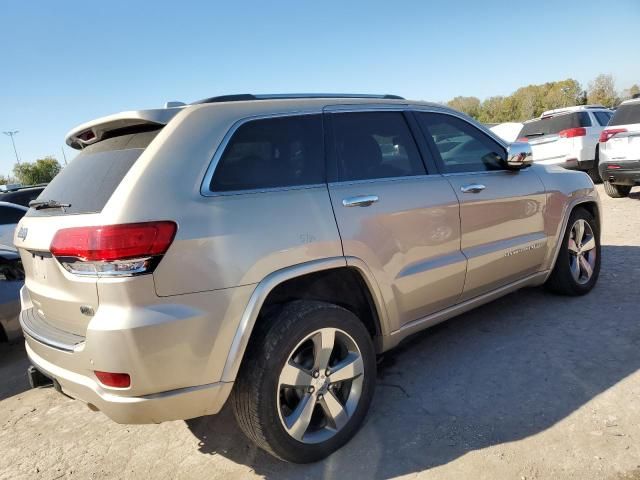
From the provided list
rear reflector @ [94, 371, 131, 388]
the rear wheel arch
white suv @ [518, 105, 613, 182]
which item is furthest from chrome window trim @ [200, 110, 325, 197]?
white suv @ [518, 105, 613, 182]

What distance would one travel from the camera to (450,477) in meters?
2.33

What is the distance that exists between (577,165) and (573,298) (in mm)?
7402

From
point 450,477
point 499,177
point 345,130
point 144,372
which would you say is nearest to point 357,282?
point 345,130

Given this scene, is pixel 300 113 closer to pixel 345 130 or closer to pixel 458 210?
pixel 345 130

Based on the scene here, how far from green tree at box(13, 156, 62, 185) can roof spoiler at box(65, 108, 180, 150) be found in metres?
59.3

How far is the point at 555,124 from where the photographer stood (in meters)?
11.3

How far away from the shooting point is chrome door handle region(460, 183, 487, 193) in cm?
333

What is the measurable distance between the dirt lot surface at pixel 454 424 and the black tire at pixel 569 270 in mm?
340

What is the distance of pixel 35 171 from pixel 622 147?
202ft

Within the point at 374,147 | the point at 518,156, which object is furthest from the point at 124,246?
the point at 518,156

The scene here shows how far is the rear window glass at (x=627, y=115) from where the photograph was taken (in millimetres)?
8234

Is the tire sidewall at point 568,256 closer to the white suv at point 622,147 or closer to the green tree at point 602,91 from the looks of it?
the white suv at point 622,147

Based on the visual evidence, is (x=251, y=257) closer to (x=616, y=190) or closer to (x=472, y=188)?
(x=472, y=188)

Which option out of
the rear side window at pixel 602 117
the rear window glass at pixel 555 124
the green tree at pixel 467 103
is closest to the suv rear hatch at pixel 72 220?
the rear window glass at pixel 555 124
